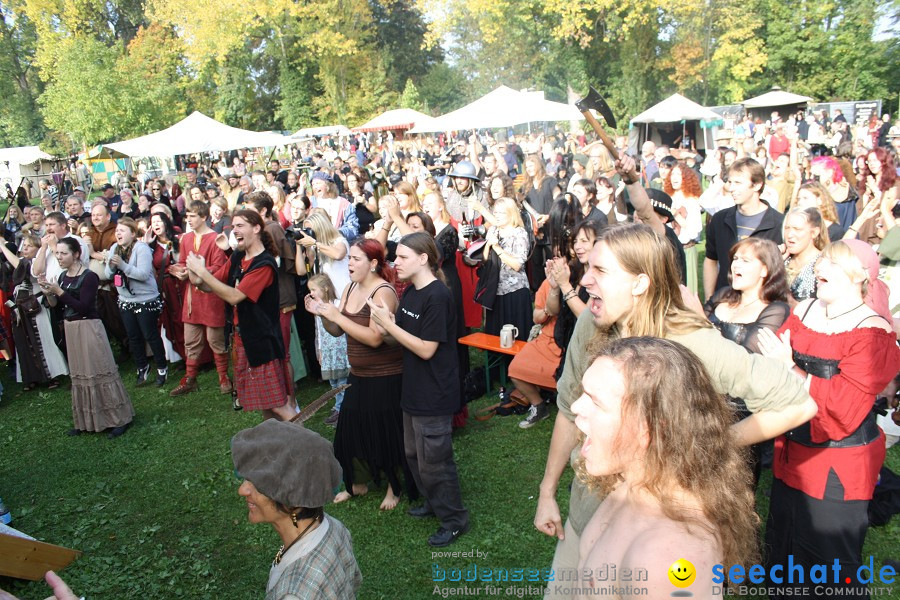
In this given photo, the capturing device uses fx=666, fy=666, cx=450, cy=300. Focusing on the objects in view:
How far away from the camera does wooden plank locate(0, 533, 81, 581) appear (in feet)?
12.2

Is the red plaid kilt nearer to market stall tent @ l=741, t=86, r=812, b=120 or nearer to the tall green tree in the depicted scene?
market stall tent @ l=741, t=86, r=812, b=120

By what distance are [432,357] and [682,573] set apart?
2.59m

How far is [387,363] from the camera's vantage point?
4.36 meters

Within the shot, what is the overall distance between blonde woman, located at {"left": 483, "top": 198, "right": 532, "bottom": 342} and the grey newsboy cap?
13.0ft

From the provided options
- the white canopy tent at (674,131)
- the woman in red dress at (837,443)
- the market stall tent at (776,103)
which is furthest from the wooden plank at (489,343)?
the market stall tent at (776,103)

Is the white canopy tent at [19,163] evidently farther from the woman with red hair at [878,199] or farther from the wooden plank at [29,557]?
the woman with red hair at [878,199]

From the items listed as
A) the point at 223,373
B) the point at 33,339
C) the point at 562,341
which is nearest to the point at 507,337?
the point at 562,341

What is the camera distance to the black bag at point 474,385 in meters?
6.46

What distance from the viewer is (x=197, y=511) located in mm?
4875

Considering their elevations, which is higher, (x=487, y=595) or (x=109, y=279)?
(x=109, y=279)

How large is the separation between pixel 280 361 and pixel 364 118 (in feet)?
131

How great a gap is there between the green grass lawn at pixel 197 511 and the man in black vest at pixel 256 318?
0.64m

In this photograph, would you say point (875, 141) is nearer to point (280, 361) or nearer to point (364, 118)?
point (280, 361)

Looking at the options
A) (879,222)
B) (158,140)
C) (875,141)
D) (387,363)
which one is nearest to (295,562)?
(387,363)
